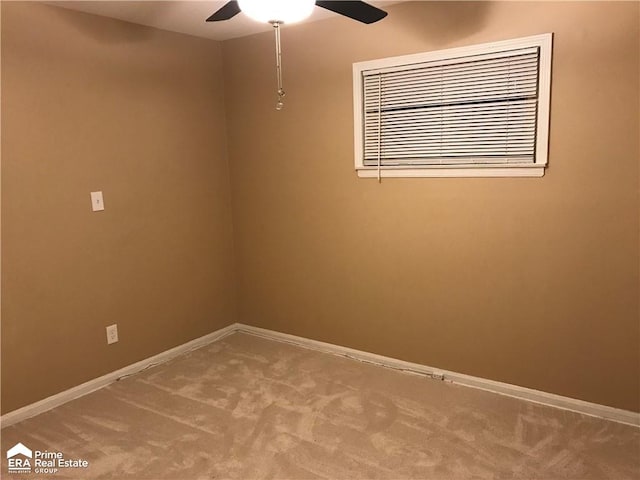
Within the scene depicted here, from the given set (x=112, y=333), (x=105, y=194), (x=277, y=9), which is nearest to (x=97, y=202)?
(x=105, y=194)

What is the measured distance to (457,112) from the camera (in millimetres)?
2764

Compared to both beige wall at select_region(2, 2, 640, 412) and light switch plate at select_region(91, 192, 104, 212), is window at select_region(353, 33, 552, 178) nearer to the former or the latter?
beige wall at select_region(2, 2, 640, 412)

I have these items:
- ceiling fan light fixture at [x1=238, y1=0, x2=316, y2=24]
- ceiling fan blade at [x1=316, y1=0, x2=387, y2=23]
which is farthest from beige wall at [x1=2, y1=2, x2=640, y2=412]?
ceiling fan light fixture at [x1=238, y1=0, x2=316, y2=24]

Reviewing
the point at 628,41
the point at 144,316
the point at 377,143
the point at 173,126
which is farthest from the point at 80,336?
the point at 628,41

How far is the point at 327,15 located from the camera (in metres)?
3.03

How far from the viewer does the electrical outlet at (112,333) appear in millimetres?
3133

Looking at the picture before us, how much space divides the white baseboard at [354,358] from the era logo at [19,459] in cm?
26

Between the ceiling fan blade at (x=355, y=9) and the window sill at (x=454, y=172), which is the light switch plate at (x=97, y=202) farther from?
the ceiling fan blade at (x=355, y=9)

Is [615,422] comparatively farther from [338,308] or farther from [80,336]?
[80,336]

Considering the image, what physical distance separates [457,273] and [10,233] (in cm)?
246

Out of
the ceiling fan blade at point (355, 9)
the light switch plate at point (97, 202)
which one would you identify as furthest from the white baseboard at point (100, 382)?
the ceiling fan blade at point (355, 9)

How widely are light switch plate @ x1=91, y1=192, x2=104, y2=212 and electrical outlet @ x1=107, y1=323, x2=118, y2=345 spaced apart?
743 mm

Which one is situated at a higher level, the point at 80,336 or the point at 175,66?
the point at 175,66

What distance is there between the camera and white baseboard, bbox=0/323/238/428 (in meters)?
2.70
